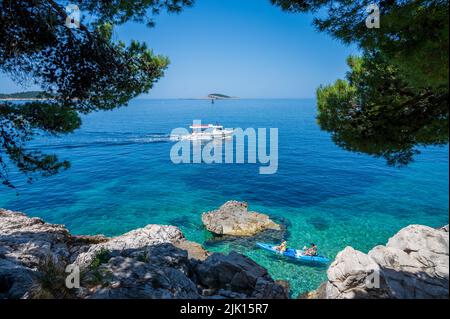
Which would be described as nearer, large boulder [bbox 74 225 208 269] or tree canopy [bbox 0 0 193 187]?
tree canopy [bbox 0 0 193 187]

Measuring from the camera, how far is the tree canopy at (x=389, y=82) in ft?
13.9

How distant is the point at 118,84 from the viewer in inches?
335

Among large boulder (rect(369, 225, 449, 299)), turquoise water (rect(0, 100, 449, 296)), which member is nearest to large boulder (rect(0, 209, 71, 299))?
turquoise water (rect(0, 100, 449, 296))

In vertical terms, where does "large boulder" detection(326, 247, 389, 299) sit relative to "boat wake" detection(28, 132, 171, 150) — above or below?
below

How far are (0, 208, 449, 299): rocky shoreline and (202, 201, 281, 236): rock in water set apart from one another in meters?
4.90

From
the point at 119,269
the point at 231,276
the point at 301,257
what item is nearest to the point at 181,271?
the point at 231,276

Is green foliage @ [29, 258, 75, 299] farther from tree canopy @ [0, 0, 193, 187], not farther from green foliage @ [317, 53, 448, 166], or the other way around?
green foliage @ [317, 53, 448, 166]

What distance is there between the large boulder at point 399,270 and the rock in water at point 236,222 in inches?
369

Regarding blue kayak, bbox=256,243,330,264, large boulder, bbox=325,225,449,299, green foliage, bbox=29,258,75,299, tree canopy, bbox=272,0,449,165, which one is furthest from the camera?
blue kayak, bbox=256,243,330,264

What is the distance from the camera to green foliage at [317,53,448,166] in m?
5.89

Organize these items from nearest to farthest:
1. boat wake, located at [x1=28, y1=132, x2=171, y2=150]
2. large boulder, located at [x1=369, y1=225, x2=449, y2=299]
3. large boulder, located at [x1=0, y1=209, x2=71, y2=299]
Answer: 1. large boulder, located at [x1=0, y1=209, x2=71, y2=299]
2. large boulder, located at [x1=369, y1=225, x2=449, y2=299]
3. boat wake, located at [x1=28, y1=132, x2=171, y2=150]

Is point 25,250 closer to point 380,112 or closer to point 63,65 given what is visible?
point 63,65

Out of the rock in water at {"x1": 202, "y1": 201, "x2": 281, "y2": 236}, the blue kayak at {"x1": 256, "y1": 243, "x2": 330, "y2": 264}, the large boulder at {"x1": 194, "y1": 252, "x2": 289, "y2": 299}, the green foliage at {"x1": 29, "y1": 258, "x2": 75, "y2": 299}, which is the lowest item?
the blue kayak at {"x1": 256, "y1": 243, "x2": 330, "y2": 264}

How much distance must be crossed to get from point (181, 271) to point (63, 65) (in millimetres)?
7598
